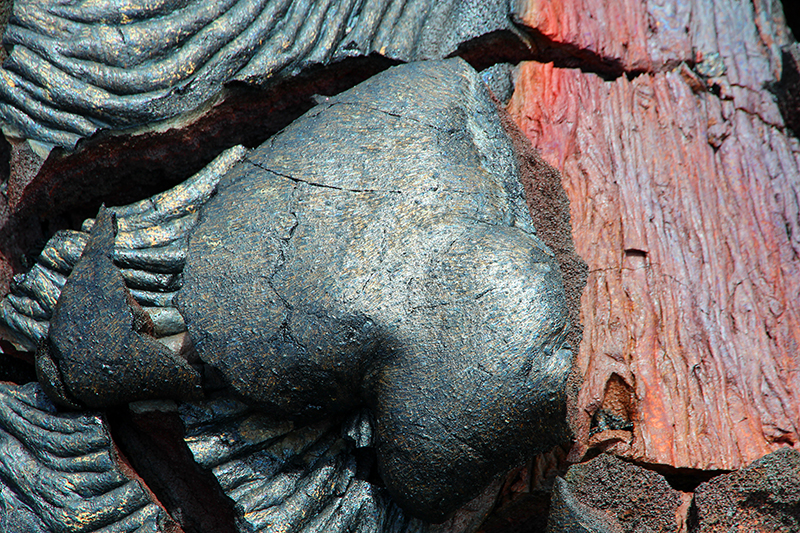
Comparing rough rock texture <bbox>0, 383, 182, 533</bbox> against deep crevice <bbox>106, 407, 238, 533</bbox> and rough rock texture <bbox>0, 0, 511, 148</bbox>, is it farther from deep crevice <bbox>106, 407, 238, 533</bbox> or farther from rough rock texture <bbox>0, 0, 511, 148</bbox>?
rough rock texture <bbox>0, 0, 511, 148</bbox>

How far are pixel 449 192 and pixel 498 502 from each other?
0.68m

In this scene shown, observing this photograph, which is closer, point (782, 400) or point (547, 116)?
point (782, 400)

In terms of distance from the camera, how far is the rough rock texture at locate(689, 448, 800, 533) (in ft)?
4.39

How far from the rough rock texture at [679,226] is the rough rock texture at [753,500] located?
5 cm

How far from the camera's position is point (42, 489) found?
1263mm

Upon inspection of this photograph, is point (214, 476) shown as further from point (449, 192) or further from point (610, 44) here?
point (610, 44)

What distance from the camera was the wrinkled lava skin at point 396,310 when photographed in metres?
1.17

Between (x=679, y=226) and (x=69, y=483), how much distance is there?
156 cm

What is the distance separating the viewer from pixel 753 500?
1.35m

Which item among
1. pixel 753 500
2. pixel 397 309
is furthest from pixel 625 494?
pixel 397 309

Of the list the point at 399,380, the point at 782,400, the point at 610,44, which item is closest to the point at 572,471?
the point at 399,380

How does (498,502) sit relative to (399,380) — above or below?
below

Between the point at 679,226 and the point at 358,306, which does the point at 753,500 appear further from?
the point at 358,306

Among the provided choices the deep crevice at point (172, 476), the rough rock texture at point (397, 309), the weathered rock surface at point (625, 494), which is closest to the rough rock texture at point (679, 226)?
the weathered rock surface at point (625, 494)
